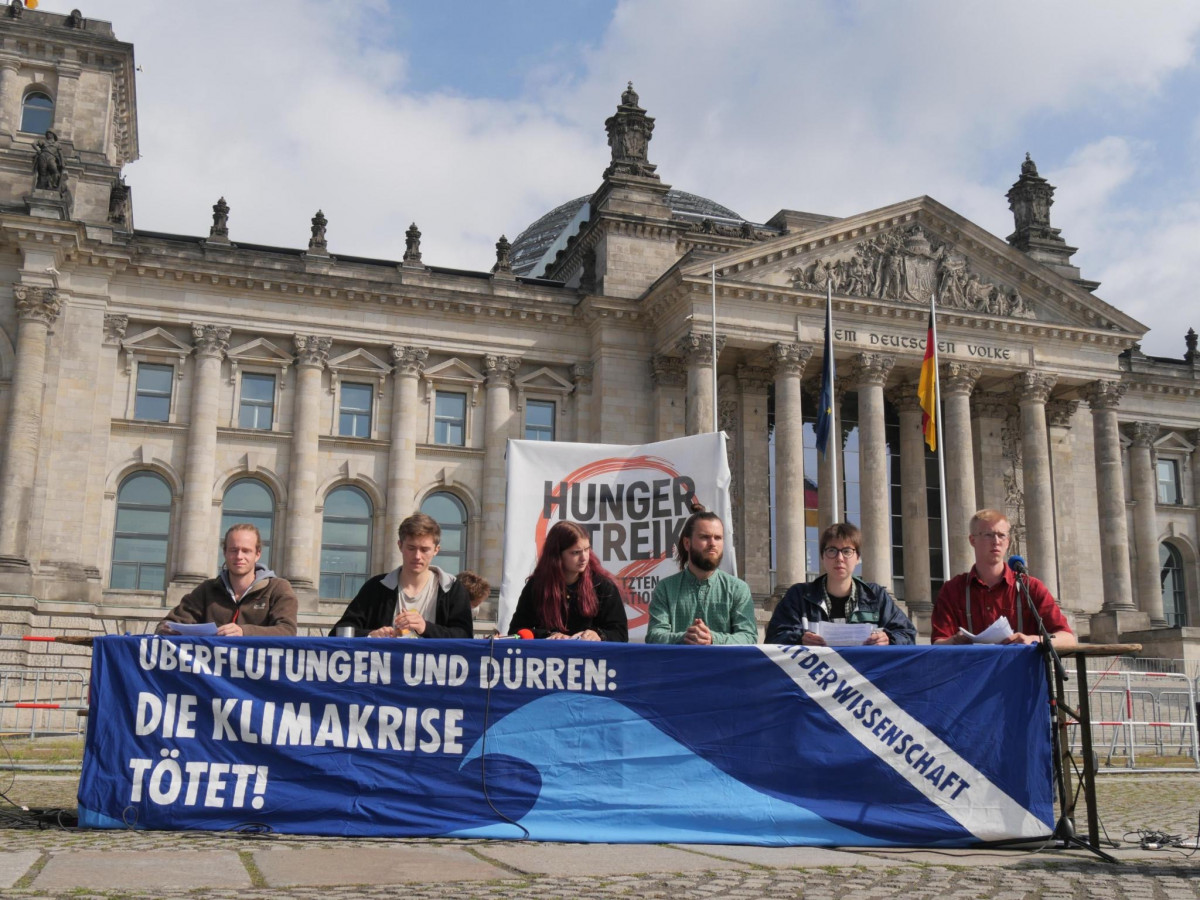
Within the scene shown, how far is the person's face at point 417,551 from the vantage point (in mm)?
8672

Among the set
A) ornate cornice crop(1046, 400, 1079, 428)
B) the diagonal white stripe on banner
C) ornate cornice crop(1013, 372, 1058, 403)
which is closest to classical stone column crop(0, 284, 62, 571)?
the diagonal white stripe on banner

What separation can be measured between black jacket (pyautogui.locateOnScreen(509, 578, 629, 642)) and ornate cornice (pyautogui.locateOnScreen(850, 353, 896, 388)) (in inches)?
1142

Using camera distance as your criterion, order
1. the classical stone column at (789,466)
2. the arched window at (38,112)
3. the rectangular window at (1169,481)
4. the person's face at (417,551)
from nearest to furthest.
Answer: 1. the person's face at (417,551)
2. the classical stone column at (789,466)
3. the arched window at (38,112)
4. the rectangular window at (1169,481)

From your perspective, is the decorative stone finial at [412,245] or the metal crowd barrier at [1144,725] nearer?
the metal crowd barrier at [1144,725]

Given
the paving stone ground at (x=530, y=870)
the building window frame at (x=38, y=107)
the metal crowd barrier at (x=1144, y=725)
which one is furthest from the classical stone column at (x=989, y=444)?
Answer: the paving stone ground at (x=530, y=870)

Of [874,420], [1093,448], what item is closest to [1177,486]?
[1093,448]

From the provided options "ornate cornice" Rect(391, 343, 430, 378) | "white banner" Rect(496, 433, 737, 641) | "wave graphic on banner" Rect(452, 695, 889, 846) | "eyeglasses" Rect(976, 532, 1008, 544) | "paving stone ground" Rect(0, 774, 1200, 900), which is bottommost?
"paving stone ground" Rect(0, 774, 1200, 900)

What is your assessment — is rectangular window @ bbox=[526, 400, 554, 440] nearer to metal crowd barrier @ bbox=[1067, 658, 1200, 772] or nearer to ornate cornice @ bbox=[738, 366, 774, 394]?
ornate cornice @ bbox=[738, 366, 774, 394]

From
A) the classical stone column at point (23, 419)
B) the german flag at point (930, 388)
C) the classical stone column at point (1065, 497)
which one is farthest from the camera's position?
the classical stone column at point (1065, 497)

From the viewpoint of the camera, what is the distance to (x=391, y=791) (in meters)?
7.91

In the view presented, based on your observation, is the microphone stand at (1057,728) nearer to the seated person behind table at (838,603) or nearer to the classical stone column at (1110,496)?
the seated person behind table at (838,603)

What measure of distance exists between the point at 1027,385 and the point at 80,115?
31.3 metres

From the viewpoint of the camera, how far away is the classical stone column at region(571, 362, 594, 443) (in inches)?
1495

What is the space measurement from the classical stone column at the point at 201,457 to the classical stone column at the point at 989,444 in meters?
25.4
